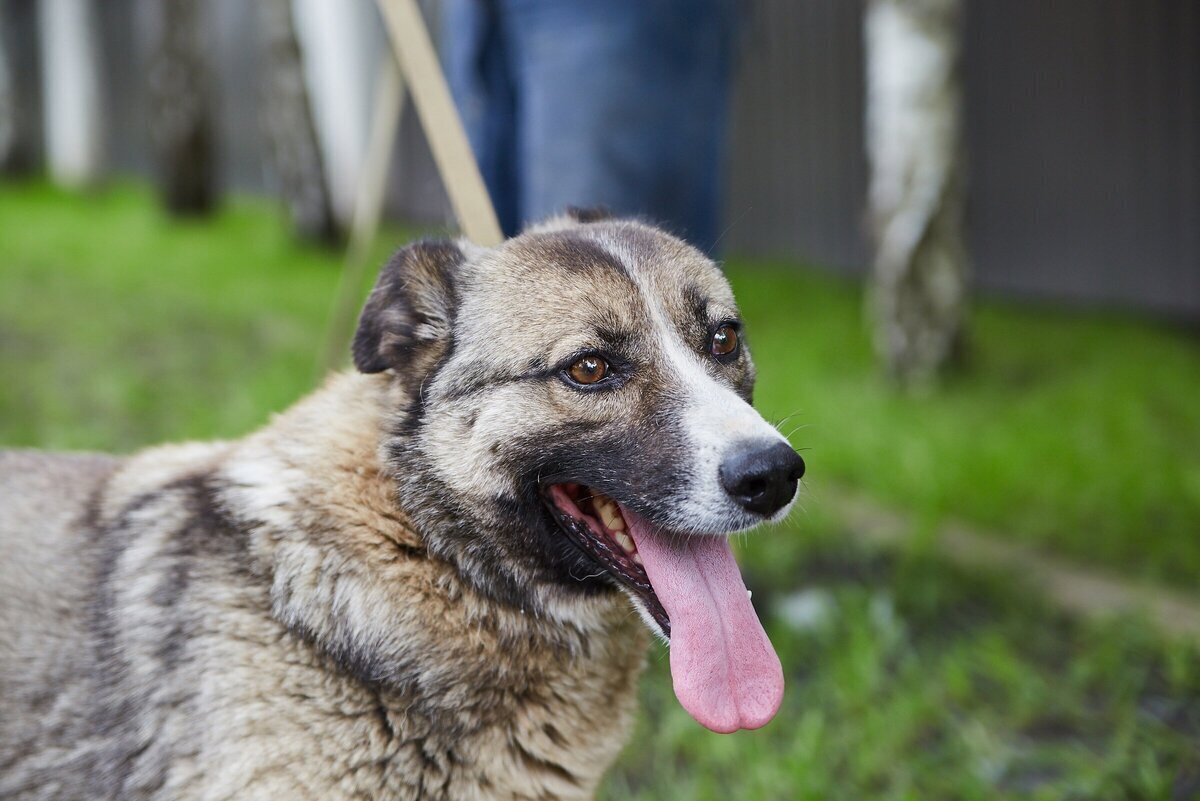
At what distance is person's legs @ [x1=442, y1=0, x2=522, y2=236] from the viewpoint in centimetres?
346

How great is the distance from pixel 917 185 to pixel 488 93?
131 inches

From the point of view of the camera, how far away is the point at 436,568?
219 centimetres

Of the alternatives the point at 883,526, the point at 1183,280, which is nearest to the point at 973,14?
the point at 1183,280

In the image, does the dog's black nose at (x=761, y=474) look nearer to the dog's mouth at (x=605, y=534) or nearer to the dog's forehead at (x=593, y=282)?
the dog's mouth at (x=605, y=534)

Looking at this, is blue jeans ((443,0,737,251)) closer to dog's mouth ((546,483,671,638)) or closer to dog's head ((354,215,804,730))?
dog's head ((354,215,804,730))

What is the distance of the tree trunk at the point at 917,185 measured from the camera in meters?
6.03

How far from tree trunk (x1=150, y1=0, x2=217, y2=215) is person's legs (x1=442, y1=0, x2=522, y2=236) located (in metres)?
8.25

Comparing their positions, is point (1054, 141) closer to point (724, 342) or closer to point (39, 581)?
point (724, 342)

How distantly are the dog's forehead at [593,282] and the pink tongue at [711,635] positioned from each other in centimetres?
42

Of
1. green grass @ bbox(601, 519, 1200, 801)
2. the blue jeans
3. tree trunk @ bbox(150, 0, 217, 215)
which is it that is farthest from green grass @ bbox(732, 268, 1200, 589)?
tree trunk @ bbox(150, 0, 217, 215)

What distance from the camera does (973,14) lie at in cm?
812

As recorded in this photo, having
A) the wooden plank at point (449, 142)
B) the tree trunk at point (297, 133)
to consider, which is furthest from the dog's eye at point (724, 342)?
the tree trunk at point (297, 133)

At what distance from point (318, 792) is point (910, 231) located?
499 centimetres

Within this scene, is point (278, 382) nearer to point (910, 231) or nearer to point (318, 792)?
point (910, 231)
